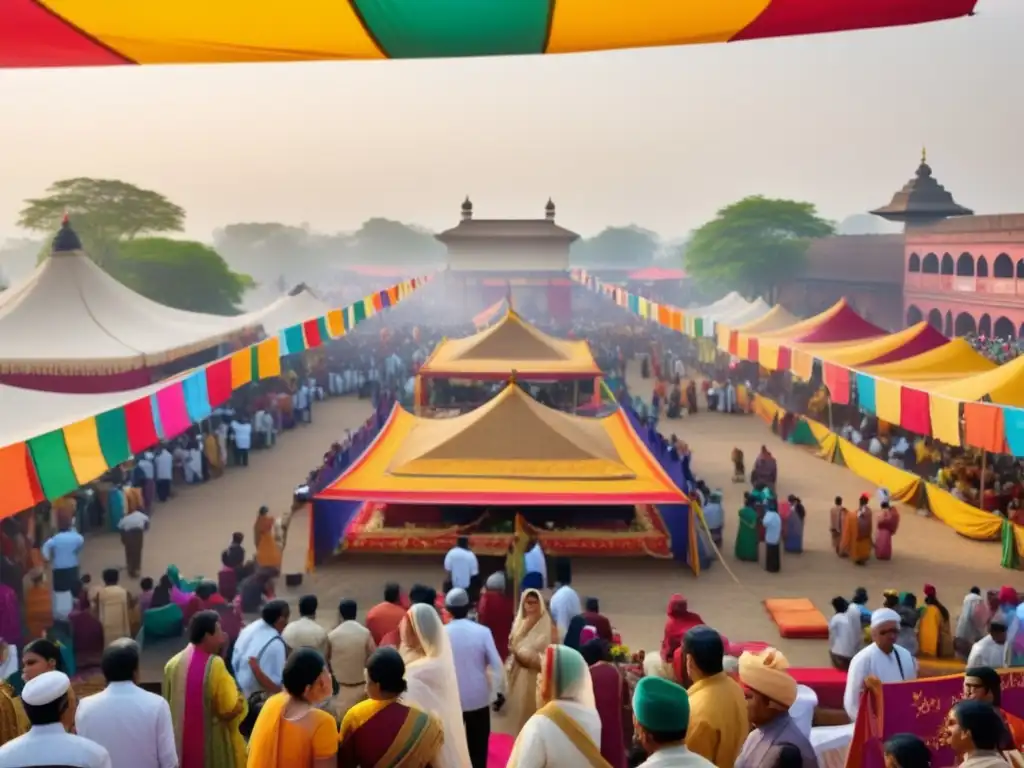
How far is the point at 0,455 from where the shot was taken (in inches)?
285

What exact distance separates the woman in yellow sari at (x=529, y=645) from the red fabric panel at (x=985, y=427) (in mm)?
6381

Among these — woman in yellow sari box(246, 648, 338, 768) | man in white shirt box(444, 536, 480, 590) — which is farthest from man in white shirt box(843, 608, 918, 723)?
man in white shirt box(444, 536, 480, 590)

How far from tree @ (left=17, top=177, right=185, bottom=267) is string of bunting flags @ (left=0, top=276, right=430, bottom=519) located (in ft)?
137

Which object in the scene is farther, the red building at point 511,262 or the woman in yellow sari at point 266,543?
the red building at point 511,262

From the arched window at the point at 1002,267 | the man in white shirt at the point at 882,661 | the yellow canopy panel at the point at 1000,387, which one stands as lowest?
the man in white shirt at the point at 882,661

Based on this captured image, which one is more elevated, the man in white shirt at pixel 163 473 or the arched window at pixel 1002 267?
the arched window at pixel 1002 267

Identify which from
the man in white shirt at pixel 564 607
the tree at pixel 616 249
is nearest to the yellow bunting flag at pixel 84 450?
the man in white shirt at pixel 564 607

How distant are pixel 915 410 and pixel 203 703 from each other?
391 inches

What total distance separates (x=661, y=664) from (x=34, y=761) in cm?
356

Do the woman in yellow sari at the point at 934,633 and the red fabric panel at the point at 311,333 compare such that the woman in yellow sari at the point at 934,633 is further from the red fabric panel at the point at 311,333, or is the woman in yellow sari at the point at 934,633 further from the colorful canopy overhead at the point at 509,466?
the red fabric panel at the point at 311,333

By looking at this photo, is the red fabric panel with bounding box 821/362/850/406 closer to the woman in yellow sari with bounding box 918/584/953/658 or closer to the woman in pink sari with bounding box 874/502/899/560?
the woman in pink sari with bounding box 874/502/899/560

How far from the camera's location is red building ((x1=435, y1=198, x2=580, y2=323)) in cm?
5509

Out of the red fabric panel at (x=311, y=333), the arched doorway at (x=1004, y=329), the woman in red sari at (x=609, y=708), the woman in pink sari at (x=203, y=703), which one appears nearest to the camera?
the woman in pink sari at (x=203, y=703)

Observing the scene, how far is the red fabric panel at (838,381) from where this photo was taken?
14.1 meters
